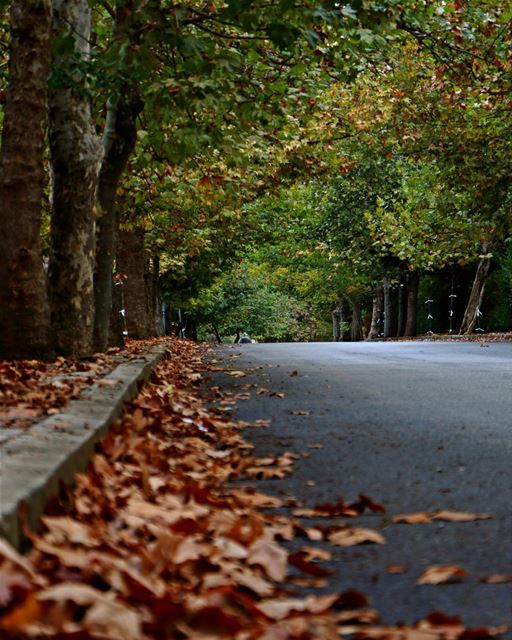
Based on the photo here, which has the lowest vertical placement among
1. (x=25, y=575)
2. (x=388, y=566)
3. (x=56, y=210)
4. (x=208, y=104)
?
(x=388, y=566)

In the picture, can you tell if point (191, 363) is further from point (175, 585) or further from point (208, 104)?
point (175, 585)

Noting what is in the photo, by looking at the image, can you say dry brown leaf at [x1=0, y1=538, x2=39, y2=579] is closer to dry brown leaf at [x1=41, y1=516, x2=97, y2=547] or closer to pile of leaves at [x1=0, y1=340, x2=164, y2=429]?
dry brown leaf at [x1=41, y1=516, x2=97, y2=547]

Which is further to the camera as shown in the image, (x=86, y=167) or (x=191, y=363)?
(x=191, y=363)

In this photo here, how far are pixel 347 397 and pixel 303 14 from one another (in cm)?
340

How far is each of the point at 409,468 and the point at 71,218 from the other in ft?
22.2

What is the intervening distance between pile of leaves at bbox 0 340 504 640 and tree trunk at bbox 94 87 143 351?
8.34m

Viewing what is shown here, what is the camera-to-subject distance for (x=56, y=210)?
10711 millimetres

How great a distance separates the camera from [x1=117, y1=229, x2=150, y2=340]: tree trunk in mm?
22156

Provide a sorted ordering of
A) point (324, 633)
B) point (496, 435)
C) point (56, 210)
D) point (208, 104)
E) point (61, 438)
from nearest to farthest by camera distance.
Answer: point (324, 633), point (61, 438), point (496, 435), point (208, 104), point (56, 210)

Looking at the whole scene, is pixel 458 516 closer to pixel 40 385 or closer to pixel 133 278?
pixel 40 385

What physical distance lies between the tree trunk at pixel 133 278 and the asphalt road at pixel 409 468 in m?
12.1

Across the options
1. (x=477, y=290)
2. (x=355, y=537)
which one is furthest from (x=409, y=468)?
(x=477, y=290)

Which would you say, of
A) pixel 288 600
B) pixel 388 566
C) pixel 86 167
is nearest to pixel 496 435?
pixel 388 566

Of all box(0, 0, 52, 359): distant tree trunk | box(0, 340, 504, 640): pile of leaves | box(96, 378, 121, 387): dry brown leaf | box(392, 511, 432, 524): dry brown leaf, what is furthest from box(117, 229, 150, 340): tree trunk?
box(392, 511, 432, 524): dry brown leaf
